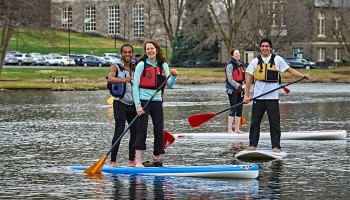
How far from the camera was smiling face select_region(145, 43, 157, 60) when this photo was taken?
14.1 metres

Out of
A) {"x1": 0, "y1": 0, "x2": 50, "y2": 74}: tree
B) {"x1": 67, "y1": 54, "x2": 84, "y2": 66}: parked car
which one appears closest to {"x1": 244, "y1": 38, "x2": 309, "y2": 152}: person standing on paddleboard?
{"x1": 0, "y1": 0, "x2": 50, "y2": 74}: tree

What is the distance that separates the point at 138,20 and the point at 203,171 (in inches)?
4480

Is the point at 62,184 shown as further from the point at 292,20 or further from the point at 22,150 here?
the point at 292,20

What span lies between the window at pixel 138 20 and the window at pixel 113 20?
5034mm

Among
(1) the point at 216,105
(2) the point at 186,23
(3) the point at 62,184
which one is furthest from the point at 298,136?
(2) the point at 186,23

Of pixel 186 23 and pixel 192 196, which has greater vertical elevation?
pixel 186 23

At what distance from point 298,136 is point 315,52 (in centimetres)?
8352

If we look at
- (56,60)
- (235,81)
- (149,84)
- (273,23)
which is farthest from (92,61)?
(149,84)

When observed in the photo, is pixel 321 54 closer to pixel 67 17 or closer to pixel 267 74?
pixel 67 17

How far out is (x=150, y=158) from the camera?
16.5m

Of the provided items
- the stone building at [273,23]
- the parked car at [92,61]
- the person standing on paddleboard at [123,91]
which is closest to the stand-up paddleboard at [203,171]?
the person standing on paddleboard at [123,91]

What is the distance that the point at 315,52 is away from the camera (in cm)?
10244

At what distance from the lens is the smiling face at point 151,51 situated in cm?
1412

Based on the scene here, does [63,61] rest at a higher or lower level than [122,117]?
higher
